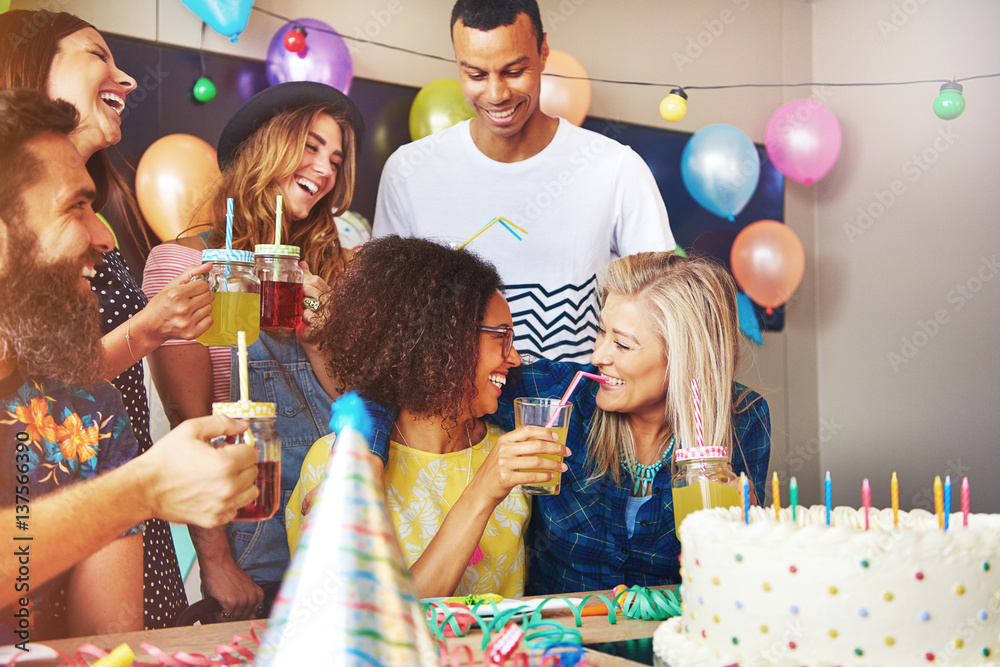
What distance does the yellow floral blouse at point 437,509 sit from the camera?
1934 mm

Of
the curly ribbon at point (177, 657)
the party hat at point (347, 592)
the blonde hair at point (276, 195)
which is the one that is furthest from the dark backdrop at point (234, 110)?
the party hat at point (347, 592)

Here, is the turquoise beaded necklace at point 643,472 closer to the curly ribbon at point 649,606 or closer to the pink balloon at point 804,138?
the curly ribbon at point 649,606

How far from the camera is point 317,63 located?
8.24 feet

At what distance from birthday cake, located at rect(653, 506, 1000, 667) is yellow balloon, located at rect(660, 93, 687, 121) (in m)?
2.38

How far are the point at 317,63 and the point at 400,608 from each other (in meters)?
2.19

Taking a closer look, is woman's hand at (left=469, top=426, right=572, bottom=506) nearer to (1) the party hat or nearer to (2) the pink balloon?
(1) the party hat

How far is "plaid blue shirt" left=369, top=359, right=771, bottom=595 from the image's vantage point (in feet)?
6.27

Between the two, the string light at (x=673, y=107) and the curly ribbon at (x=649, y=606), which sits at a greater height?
the string light at (x=673, y=107)

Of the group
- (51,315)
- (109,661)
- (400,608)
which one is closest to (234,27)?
(51,315)
